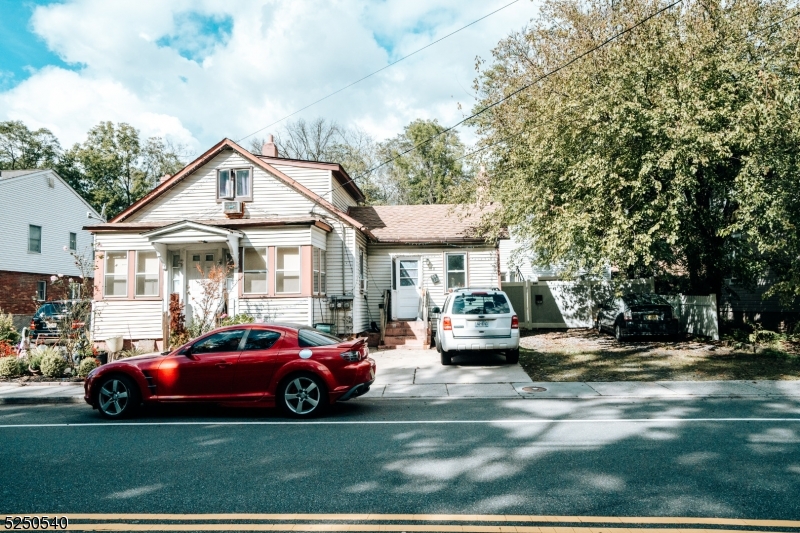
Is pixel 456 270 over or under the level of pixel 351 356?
over

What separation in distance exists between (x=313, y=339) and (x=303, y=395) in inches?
36.7

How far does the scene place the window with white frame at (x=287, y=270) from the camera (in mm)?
16797

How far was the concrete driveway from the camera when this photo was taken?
10.2 metres

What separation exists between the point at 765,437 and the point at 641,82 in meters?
10.4

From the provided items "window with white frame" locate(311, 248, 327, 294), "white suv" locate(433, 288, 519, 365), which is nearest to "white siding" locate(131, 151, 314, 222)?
"window with white frame" locate(311, 248, 327, 294)

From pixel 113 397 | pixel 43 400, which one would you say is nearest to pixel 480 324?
pixel 113 397

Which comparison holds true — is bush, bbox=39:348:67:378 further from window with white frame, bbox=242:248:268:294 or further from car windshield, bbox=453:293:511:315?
car windshield, bbox=453:293:511:315

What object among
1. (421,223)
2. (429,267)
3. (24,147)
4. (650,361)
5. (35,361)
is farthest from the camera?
(24,147)

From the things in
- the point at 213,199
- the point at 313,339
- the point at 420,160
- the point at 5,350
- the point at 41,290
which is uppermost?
the point at 420,160

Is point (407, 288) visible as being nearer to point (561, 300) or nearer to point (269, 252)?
point (269, 252)

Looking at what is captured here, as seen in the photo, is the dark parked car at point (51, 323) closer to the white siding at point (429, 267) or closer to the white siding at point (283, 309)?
the white siding at point (283, 309)

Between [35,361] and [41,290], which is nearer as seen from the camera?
[35,361]

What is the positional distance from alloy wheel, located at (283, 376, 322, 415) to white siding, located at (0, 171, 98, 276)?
76.1ft

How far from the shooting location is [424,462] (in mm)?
5785
